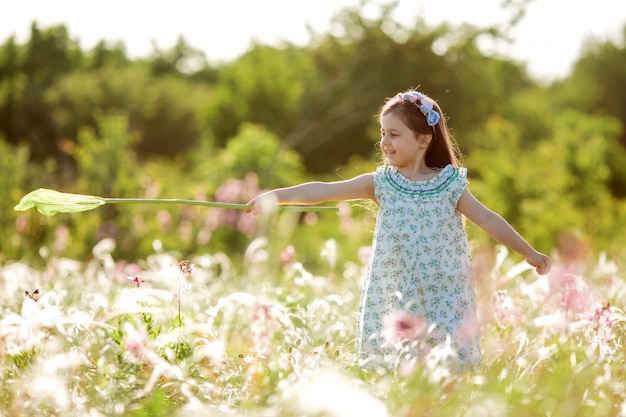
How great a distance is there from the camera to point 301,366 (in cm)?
292

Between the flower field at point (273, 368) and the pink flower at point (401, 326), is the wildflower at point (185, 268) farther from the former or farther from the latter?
the pink flower at point (401, 326)

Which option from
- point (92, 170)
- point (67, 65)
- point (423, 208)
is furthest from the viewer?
point (67, 65)

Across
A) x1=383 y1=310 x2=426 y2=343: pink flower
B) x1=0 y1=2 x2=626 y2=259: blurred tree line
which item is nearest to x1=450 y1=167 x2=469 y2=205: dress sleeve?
x1=383 y1=310 x2=426 y2=343: pink flower

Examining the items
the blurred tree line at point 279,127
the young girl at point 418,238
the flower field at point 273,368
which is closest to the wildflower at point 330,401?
the flower field at point 273,368

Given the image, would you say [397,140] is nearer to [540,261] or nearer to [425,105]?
[425,105]

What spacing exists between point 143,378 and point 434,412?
1032 mm

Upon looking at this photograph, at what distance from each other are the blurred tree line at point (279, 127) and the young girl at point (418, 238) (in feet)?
15.2

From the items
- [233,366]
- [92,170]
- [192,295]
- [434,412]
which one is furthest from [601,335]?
[92,170]

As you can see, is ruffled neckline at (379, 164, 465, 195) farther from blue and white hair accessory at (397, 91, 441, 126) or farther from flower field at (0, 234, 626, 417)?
flower field at (0, 234, 626, 417)

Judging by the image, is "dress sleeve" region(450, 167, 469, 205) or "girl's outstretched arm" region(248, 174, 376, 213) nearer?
"girl's outstretched arm" region(248, 174, 376, 213)

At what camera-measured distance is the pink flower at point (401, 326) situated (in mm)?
3248

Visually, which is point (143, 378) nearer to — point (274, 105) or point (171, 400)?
point (171, 400)

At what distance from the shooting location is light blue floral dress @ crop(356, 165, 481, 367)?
349 cm

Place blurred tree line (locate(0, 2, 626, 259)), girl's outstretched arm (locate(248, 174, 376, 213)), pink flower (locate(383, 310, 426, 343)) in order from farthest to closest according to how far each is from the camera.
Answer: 1. blurred tree line (locate(0, 2, 626, 259))
2. girl's outstretched arm (locate(248, 174, 376, 213))
3. pink flower (locate(383, 310, 426, 343))
